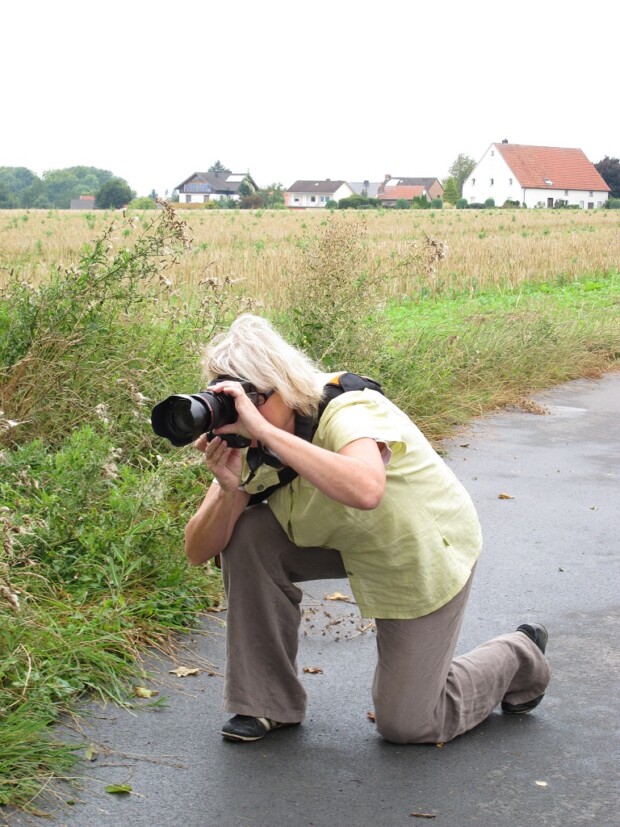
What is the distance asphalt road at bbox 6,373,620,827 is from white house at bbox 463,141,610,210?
110 meters

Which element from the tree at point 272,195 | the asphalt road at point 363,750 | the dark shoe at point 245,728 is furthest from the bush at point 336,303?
the tree at point 272,195

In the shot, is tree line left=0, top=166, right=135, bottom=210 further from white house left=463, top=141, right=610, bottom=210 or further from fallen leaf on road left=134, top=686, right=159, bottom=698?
fallen leaf on road left=134, top=686, right=159, bottom=698

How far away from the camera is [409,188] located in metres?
146

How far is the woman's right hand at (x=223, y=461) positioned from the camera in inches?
133

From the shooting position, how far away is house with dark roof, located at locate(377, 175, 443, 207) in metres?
144

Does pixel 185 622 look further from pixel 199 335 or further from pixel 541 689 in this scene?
pixel 199 335

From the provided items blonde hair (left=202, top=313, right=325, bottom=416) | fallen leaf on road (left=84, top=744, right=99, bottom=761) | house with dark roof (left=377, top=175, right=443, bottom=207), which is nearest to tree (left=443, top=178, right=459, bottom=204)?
house with dark roof (left=377, top=175, right=443, bottom=207)

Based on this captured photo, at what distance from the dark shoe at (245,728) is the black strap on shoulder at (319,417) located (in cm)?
73

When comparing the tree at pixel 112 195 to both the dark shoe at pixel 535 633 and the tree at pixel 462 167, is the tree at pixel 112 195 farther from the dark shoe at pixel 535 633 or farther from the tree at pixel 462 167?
the dark shoe at pixel 535 633

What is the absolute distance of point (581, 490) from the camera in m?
7.50

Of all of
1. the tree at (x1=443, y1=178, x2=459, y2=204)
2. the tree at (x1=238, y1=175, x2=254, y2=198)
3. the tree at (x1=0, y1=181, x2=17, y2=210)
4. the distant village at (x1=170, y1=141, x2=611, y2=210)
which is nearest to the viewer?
the tree at (x1=0, y1=181, x2=17, y2=210)

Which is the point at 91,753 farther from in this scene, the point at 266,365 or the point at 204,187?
the point at 204,187

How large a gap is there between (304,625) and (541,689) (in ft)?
4.15

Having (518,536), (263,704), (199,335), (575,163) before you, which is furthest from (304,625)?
(575,163)
